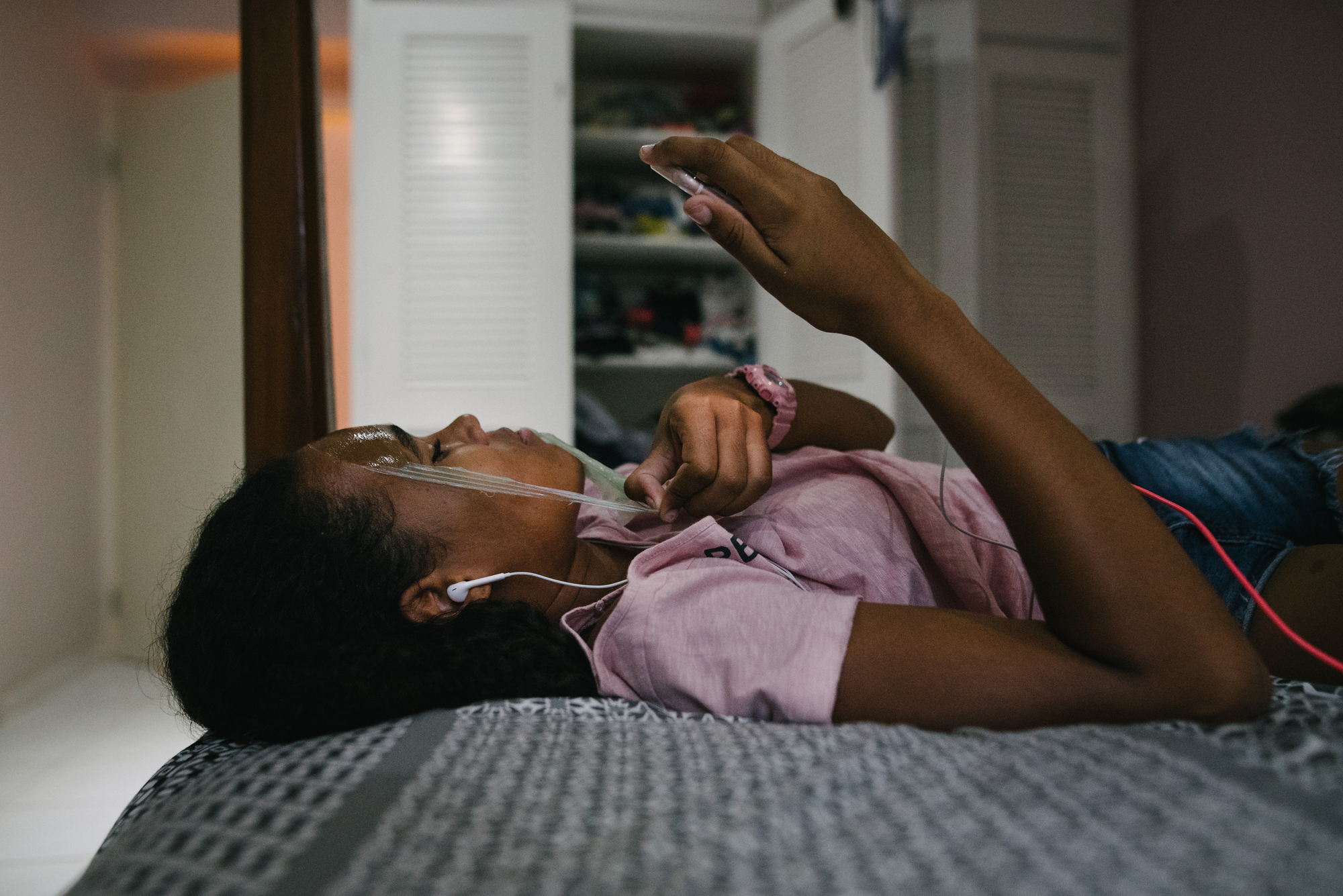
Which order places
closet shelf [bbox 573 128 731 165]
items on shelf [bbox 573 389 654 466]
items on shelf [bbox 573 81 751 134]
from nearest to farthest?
Result: items on shelf [bbox 573 389 654 466] → closet shelf [bbox 573 128 731 165] → items on shelf [bbox 573 81 751 134]

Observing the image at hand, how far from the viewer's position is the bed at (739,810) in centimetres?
39

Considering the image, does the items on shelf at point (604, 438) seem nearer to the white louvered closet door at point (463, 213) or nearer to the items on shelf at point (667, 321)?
the white louvered closet door at point (463, 213)

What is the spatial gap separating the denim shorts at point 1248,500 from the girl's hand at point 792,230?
0.51 metres

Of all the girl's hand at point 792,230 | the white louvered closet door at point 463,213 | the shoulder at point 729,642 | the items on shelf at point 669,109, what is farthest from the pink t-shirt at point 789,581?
the items on shelf at point 669,109

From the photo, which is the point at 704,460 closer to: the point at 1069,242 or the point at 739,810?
the point at 739,810

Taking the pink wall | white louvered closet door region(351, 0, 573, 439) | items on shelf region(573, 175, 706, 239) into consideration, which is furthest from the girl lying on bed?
items on shelf region(573, 175, 706, 239)

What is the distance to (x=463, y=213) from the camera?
101 inches

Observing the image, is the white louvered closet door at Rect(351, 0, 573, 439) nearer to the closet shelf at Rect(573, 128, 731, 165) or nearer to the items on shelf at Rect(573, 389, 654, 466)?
the items on shelf at Rect(573, 389, 654, 466)

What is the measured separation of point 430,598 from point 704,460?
0.33 metres

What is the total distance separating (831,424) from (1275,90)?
2.34 metres

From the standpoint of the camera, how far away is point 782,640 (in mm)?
650

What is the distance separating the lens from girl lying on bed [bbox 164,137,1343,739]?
618 mm

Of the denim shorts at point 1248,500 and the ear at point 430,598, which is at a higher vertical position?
the denim shorts at point 1248,500

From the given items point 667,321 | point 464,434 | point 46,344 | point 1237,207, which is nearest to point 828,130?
point 667,321
